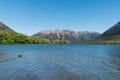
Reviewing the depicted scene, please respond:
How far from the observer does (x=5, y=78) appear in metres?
26.8

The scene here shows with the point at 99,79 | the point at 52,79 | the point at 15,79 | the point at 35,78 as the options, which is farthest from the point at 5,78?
the point at 99,79

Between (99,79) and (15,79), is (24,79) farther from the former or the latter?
(99,79)

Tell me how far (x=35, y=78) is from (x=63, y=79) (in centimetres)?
400

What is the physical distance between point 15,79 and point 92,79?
34.9ft

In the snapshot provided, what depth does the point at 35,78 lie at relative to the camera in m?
27.2

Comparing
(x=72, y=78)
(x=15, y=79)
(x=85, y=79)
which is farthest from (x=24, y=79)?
(x=85, y=79)

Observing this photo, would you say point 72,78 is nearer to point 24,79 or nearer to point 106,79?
point 106,79

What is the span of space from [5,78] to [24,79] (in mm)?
2725

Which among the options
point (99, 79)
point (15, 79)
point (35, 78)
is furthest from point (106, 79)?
point (15, 79)

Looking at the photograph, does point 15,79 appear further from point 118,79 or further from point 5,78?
point 118,79

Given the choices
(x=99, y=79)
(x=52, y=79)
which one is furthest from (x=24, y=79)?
(x=99, y=79)

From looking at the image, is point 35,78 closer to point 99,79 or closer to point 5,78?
point 5,78

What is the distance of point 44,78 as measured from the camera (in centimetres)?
2727

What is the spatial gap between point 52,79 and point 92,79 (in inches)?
218
